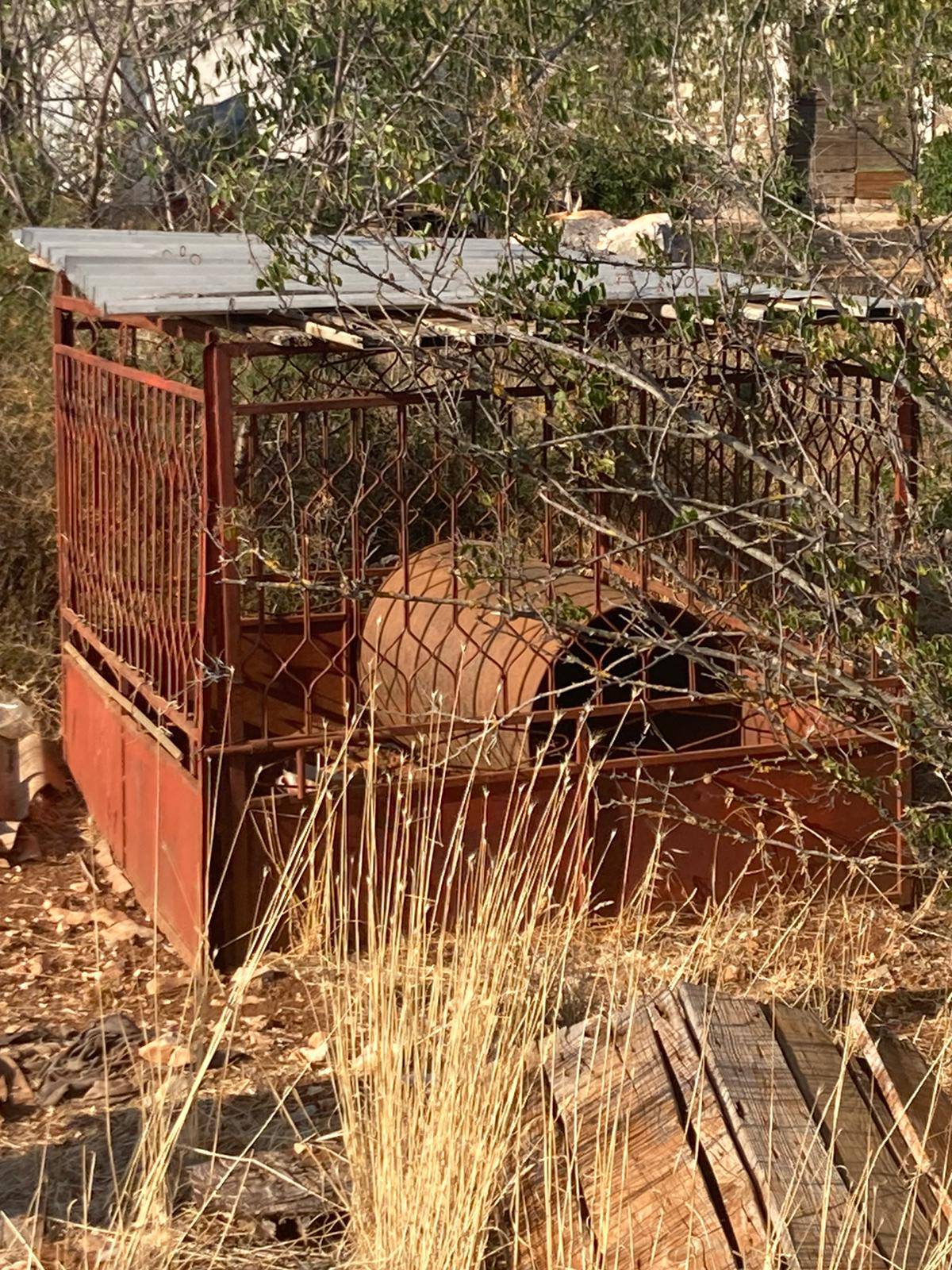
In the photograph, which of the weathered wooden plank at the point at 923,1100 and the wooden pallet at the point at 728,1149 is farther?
the weathered wooden plank at the point at 923,1100

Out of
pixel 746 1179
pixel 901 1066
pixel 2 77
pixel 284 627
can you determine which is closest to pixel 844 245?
pixel 901 1066

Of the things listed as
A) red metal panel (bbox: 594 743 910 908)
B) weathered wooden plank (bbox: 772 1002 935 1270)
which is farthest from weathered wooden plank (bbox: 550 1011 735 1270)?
red metal panel (bbox: 594 743 910 908)

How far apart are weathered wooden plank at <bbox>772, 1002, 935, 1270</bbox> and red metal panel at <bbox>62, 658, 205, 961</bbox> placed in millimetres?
1915

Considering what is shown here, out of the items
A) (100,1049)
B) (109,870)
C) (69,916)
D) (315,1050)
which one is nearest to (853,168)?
(109,870)

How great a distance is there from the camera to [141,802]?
19.4ft

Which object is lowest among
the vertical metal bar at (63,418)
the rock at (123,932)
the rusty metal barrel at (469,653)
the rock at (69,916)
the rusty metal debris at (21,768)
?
the rock at (69,916)

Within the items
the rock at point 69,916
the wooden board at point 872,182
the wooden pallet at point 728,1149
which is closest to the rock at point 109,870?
the rock at point 69,916

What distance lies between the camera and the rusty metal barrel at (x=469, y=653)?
5.41 meters

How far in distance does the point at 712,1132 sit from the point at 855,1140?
299 mm

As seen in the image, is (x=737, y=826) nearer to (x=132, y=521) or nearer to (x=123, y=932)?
(x=123, y=932)

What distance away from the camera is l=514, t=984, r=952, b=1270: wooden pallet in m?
2.96

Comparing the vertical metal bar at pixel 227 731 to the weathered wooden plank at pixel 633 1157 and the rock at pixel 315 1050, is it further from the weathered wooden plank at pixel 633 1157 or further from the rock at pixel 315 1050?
the weathered wooden plank at pixel 633 1157

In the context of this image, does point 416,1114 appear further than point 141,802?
No

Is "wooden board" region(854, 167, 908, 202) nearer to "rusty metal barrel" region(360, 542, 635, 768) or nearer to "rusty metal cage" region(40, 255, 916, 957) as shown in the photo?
"rusty metal cage" region(40, 255, 916, 957)
